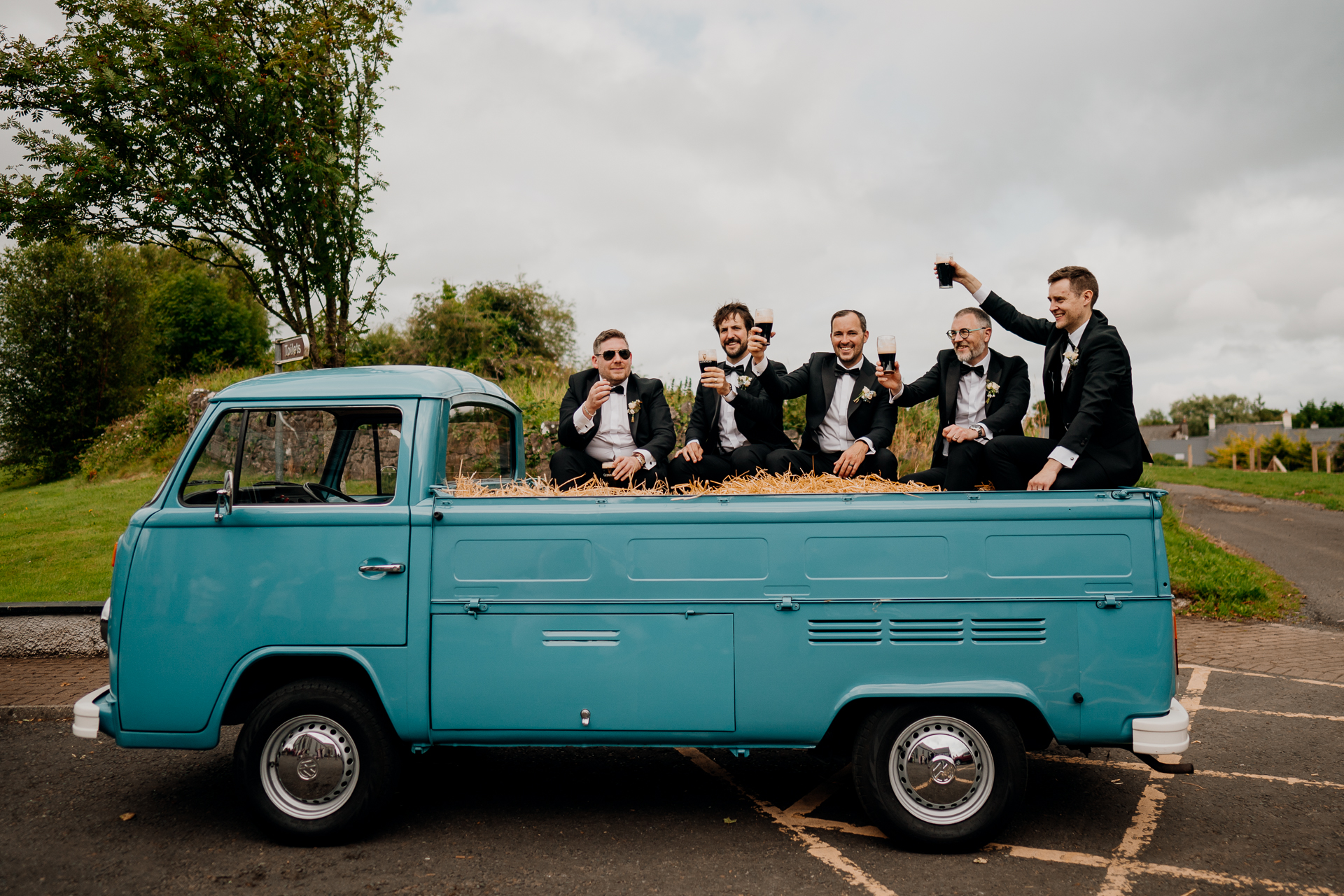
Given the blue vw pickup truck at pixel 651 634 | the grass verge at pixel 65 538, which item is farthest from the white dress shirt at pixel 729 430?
the grass verge at pixel 65 538

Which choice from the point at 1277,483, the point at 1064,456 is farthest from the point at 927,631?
the point at 1277,483

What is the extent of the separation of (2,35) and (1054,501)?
9.97 meters

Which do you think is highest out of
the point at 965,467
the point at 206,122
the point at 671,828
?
the point at 206,122

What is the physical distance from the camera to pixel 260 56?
297 inches

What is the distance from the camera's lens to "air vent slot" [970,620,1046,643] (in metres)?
3.58

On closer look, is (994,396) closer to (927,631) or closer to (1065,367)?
(1065,367)

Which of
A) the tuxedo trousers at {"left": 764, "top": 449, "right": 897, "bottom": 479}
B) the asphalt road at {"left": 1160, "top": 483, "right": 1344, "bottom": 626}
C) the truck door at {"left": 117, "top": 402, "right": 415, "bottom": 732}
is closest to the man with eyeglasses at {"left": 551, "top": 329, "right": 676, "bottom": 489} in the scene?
the tuxedo trousers at {"left": 764, "top": 449, "right": 897, "bottom": 479}

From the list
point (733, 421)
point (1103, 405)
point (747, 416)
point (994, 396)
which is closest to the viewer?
point (1103, 405)

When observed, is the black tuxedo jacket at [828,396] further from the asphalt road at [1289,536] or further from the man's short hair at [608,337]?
the asphalt road at [1289,536]

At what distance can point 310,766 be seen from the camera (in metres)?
3.81

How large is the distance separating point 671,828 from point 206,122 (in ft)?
24.7

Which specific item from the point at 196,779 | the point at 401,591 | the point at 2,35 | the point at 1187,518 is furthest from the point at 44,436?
the point at 1187,518

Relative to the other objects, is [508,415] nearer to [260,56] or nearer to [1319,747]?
[260,56]

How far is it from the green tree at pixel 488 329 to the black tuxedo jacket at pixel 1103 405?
661 inches
